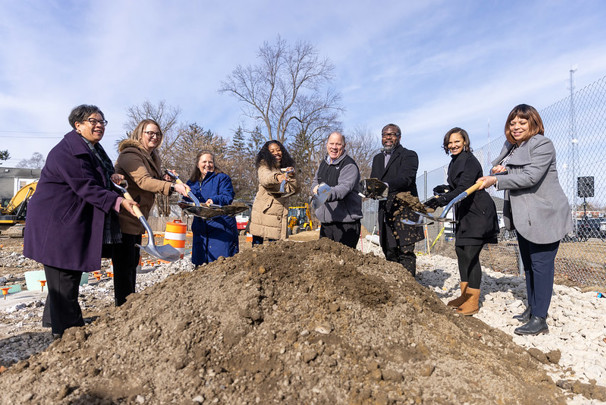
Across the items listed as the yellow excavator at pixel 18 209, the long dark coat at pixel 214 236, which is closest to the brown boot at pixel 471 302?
the long dark coat at pixel 214 236

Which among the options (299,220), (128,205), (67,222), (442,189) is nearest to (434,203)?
(442,189)

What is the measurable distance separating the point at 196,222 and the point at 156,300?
4.62ft

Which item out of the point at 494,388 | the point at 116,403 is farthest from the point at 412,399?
the point at 116,403

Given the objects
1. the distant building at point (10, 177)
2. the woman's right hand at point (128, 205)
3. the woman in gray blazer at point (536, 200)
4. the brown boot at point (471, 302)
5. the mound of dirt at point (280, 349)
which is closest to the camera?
the mound of dirt at point (280, 349)

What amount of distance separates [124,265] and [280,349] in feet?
5.73

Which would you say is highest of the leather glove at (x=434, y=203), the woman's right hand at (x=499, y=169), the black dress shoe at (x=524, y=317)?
the woman's right hand at (x=499, y=169)

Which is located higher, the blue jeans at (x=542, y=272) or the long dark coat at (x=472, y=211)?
the long dark coat at (x=472, y=211)

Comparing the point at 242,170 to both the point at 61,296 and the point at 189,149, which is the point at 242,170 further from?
the point at 61,296

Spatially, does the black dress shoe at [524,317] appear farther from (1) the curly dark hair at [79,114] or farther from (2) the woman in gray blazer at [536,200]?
(1) the curly dark hair at [79,114]

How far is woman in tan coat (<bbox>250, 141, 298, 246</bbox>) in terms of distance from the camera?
12.4 feet

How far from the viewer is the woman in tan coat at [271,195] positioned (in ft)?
12.4

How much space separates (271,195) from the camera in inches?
153

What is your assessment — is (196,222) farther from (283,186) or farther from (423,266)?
(423,266)

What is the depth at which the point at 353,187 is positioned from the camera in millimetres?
3555
